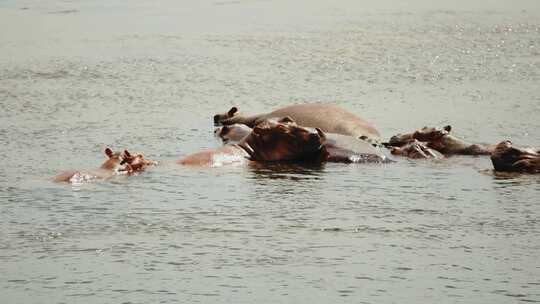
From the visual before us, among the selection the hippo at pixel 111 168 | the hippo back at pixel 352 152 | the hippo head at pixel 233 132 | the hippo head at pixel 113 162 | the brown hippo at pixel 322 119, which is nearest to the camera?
the hippo at pixel 111 168

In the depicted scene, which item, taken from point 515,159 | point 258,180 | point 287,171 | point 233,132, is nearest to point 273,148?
point 287,171

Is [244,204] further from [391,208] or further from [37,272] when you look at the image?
[37,272]

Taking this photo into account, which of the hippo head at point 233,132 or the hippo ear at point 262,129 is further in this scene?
the hippo head at point 233,132

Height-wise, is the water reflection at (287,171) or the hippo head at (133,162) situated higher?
the hippo head at (133,162)

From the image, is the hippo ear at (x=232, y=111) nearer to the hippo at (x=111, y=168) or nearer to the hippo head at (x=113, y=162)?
the hippo at (x=111, y=168)

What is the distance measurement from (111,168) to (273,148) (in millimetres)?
1756

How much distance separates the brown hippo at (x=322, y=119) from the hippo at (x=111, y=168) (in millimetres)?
2675

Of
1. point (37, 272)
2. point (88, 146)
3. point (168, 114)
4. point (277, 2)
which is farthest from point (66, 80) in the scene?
point (277, 2)

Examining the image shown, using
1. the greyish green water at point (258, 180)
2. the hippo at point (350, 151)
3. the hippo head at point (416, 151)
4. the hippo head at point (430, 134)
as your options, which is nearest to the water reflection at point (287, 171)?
the greyish green water at point (258, 180)

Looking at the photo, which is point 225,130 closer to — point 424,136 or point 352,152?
point 352,152

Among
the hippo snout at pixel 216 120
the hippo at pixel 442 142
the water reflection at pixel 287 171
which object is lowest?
the water reflection at pixel 287 171

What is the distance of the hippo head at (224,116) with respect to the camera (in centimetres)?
1473

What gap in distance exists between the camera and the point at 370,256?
330 inches

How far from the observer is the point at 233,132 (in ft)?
44.1
